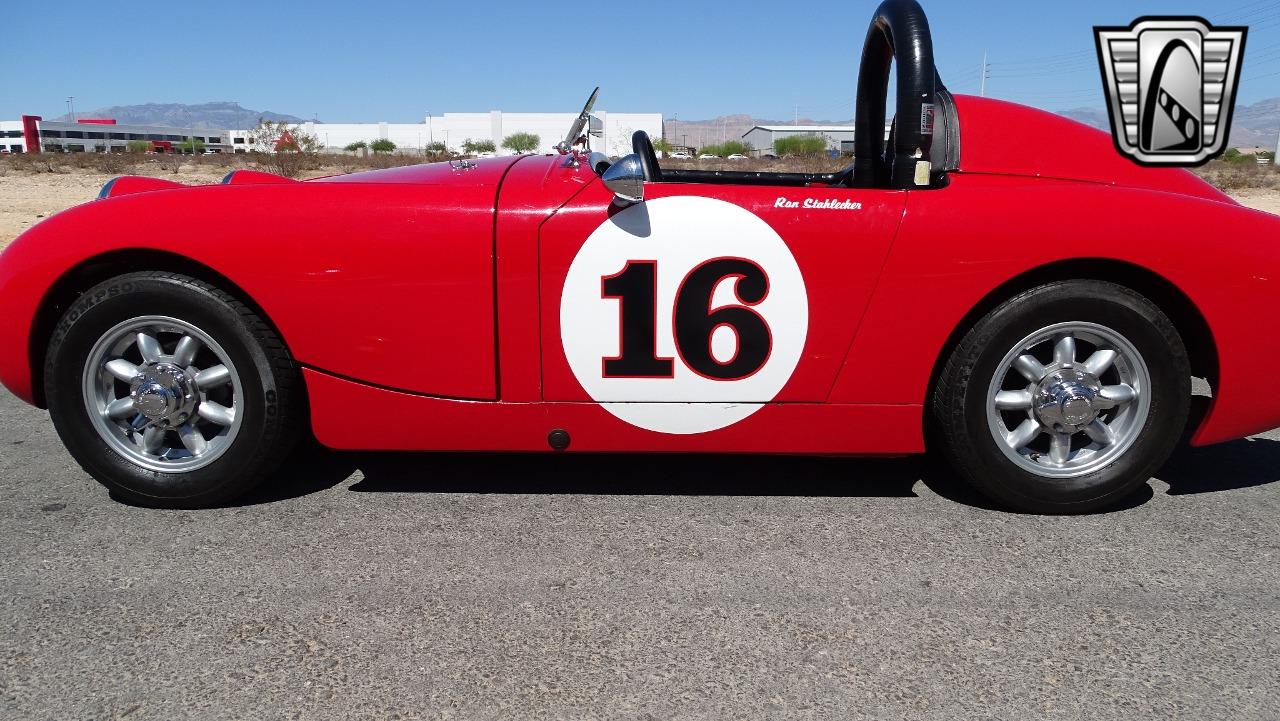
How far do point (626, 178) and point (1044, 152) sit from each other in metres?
1.52

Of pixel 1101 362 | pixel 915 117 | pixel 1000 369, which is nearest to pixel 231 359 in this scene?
pixel 915 117

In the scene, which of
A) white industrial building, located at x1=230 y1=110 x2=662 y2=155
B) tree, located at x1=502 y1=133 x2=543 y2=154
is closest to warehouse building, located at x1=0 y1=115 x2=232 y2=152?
white industrial building, located at x1=230 y1=110 x2=662 y2=155

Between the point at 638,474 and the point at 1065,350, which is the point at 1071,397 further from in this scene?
the point at 638,474

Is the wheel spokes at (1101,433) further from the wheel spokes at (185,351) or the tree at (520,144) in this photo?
the tree at (520,144)

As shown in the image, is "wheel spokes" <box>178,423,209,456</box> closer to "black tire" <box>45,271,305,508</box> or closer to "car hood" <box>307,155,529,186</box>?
"black tire" <box>45,271,305,508</box>

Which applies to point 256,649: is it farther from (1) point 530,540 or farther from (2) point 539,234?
(2) point 539,234

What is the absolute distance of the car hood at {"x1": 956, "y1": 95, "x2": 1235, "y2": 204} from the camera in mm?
2957

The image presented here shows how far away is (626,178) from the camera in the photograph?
2.61m

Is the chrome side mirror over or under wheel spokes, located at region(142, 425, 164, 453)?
over

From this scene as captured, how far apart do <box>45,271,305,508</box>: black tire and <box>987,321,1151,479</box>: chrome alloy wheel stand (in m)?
2.31

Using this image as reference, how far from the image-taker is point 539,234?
→ 2.70 metres

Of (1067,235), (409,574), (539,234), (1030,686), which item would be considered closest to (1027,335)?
(1067,235)

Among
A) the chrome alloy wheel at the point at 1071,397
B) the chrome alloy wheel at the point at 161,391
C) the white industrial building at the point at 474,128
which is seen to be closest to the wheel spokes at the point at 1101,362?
the chrome alloy wheel at the point at 1071,397

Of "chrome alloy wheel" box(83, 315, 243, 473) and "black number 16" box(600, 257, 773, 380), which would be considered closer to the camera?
"black number 16" box(600, 257, 773, 380)
